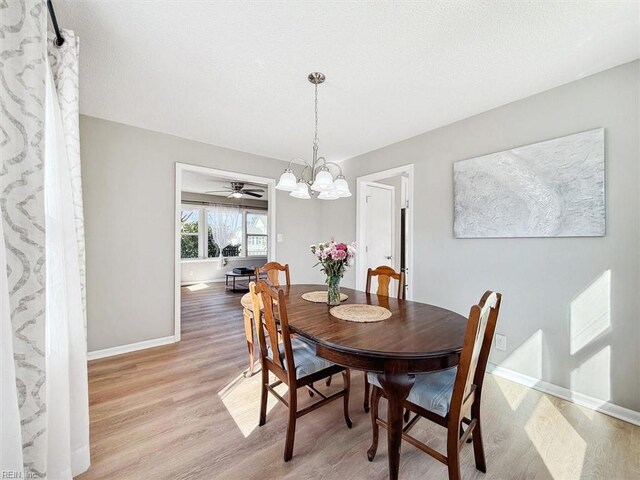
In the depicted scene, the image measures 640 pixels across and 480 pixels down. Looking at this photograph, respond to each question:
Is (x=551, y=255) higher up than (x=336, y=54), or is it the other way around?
(x=336, y=54)

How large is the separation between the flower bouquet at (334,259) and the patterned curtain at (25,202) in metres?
1.37

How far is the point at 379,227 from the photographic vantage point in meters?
4.18

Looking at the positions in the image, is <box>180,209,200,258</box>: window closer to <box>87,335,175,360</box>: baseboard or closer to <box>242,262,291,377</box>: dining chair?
<box>87,335,175,360</box>: baseboard

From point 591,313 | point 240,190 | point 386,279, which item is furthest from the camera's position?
point 240,190

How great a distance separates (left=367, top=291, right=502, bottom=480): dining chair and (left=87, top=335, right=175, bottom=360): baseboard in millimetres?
2646

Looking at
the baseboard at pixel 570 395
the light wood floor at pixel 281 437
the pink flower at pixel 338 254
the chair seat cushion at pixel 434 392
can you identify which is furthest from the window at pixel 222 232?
the chair seat cushion at pixel 434 392

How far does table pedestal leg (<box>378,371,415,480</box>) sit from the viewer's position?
1196 millimetres

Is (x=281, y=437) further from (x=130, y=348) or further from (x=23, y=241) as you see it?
(x=130, y=348)

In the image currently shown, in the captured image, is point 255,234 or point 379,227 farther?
point 255,234

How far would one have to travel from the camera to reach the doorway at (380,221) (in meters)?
3.88

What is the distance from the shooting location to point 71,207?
136 cm

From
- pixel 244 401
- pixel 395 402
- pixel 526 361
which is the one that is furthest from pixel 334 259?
pixel 526 361

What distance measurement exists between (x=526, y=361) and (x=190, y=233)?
7.45m

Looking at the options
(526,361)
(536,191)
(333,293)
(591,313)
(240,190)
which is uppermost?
(240,190)
